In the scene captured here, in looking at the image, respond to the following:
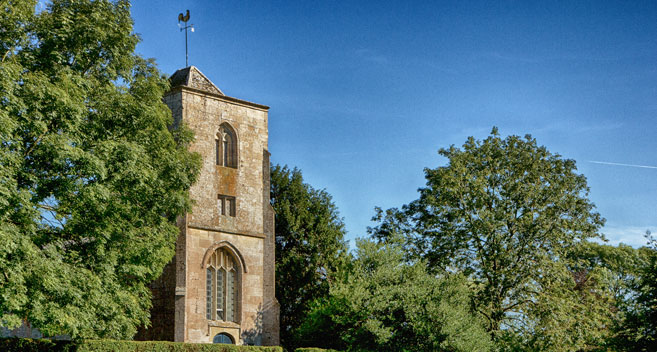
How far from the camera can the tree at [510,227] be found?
113 ft

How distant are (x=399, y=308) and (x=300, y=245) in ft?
45.0

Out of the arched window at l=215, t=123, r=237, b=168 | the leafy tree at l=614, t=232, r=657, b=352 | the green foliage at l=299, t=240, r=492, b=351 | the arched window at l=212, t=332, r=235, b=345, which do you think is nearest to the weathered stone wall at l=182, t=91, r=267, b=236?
the arched window at l=215, t=123, r=237, b=168

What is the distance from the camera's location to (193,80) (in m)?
34.8

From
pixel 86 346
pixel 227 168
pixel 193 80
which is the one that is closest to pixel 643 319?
pixel 86 346

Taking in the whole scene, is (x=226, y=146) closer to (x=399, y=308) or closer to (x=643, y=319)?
(x=399, y=308)

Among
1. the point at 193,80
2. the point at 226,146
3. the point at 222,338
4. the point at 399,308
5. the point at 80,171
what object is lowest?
the point at 222,338

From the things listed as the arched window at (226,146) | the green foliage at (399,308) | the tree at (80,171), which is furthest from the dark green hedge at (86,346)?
the arched window at (226,146)

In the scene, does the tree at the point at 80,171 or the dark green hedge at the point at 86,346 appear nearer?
the tree at the point at 80,171

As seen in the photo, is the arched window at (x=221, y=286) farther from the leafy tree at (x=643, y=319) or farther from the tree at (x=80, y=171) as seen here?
the leafy tree at (x=643, y=319)

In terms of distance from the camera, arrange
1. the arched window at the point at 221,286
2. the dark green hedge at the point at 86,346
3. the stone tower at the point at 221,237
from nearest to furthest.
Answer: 1. the dark green hedge at the point at 86,346
2. the stone tower at the point at 221,237
3. the arched window at the point at 221,286

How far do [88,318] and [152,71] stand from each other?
966 centimetres

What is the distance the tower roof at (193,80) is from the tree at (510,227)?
41.0 ft

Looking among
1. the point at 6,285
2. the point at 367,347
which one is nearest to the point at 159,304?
the point at 367,347

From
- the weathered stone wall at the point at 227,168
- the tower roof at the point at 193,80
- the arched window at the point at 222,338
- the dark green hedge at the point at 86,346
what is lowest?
the dark green hedge at the point at 86,346
